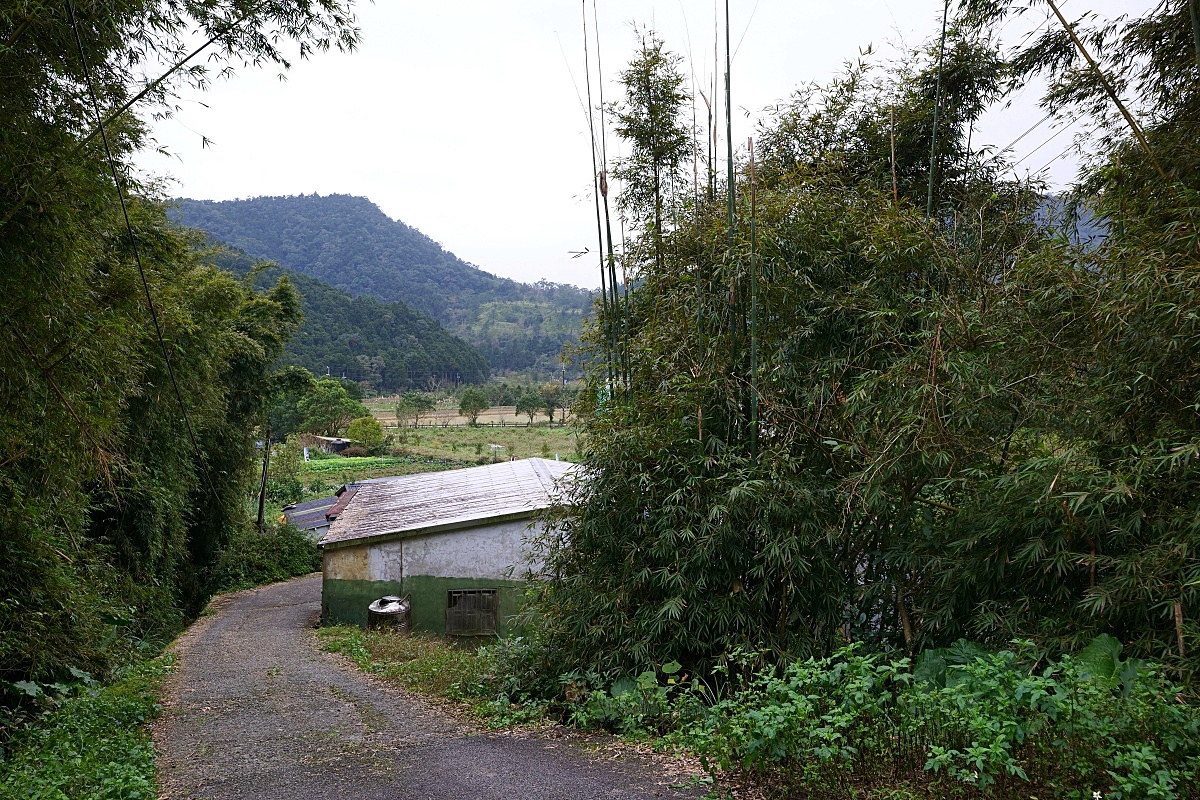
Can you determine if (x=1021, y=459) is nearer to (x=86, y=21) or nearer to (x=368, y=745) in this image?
(x=368, y=745)

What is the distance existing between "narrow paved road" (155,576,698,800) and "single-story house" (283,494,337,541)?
17491mm

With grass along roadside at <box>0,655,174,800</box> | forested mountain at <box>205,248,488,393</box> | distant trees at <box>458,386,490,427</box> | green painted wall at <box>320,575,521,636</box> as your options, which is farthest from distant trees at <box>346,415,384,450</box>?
grass along roadside at <box>0,655,174,800</box>

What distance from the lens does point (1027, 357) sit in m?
4.72

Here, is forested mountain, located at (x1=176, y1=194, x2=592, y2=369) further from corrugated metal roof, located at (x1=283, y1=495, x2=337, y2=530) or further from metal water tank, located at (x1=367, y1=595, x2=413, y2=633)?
metal water tank, located at (x1=367, y1=595, x2=413, y2=633)

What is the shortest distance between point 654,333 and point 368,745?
12.4 feet

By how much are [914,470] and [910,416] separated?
402 millimetres

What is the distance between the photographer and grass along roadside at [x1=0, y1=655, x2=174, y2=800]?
4359 millimetres

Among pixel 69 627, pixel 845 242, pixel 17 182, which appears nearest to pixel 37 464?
pixel 69 627

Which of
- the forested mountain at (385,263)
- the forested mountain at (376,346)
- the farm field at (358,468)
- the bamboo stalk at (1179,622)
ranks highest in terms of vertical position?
the forested mountain at (385,263)

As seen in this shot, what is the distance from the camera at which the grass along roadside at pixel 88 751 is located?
14.3 ft

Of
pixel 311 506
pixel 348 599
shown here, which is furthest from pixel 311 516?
pixel 348 599

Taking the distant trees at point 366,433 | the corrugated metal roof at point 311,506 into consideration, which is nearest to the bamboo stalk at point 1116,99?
the corrugated metal roof at point 311,506

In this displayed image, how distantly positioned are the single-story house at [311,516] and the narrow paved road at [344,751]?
1749 cm

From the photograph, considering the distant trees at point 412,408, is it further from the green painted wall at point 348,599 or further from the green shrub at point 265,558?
the green painted wall at point 348,599
